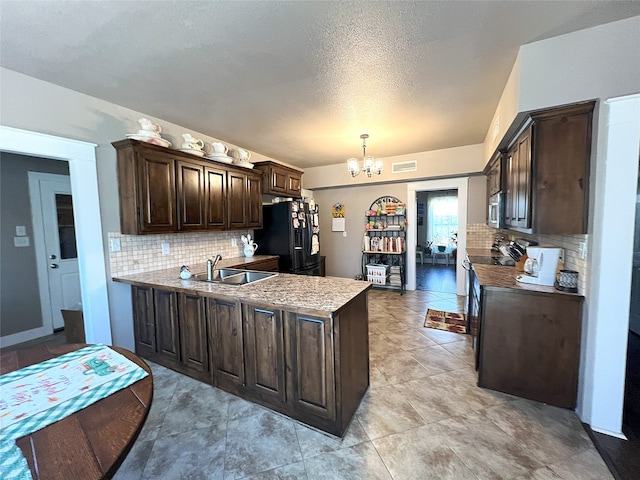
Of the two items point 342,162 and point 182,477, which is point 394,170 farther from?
point 182,477

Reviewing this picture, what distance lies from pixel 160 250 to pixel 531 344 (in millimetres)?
3686

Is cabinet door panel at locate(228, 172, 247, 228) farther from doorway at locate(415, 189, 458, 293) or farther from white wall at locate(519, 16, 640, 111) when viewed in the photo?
doorway at locate(415, 189, 458, 293)

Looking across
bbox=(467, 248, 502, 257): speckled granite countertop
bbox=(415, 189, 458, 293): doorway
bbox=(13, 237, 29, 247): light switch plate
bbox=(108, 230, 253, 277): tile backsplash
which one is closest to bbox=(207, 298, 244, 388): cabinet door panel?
bbox=(108, 230, 253, 277): tile backsplash

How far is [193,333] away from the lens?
2.30m

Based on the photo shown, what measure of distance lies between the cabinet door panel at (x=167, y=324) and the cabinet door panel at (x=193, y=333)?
0.08 m

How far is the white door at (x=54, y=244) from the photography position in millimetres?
3346

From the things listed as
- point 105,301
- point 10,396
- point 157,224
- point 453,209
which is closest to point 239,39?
point 157,224

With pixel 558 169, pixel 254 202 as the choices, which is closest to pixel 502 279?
pixel 558 169

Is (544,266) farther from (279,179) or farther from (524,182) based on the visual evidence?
(279,179)

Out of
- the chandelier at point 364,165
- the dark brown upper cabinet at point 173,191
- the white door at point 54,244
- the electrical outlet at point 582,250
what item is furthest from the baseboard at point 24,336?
A: the electrical outlet at point 582,250

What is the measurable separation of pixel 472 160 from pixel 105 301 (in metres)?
5.18

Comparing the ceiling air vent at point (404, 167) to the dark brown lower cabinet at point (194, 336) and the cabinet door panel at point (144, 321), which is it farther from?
the cabinet door panel at point (144, 321)

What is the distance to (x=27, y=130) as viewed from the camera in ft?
6.96

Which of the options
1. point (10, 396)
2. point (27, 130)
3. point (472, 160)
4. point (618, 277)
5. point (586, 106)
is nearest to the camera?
point (10, 396)
